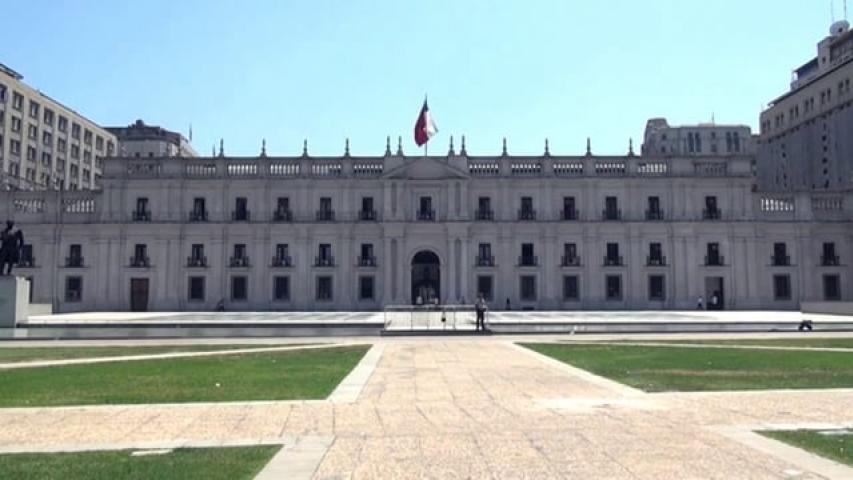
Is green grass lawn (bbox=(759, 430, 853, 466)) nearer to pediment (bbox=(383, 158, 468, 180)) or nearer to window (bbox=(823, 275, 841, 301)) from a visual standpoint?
pediment (bbox=(383, 158, 468, 180))

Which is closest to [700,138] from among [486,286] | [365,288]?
[486,286]

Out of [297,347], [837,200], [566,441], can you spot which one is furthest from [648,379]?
[837,200]

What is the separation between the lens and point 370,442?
862 cm

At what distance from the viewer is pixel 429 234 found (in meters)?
59.4

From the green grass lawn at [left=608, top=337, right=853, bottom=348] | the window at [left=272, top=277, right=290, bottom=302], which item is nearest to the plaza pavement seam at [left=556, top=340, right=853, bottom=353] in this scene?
the green grass lawn at [left=608, top=337, right=853, bottom=348]

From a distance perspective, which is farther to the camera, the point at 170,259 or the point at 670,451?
the point at 170,259

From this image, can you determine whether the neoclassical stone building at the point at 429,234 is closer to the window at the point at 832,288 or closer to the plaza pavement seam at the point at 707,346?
the window at the point at 832,288

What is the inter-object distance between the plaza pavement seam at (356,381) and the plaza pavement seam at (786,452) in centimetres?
536

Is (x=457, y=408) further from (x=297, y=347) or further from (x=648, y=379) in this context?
(x=297, y=347)

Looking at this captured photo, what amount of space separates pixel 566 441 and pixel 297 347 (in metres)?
15.2

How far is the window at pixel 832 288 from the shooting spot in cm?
5794

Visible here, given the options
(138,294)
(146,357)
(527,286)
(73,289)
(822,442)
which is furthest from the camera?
(527,286)

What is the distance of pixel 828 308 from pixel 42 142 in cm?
7258

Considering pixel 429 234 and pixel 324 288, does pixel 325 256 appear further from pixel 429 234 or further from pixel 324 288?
pixel 429 234
